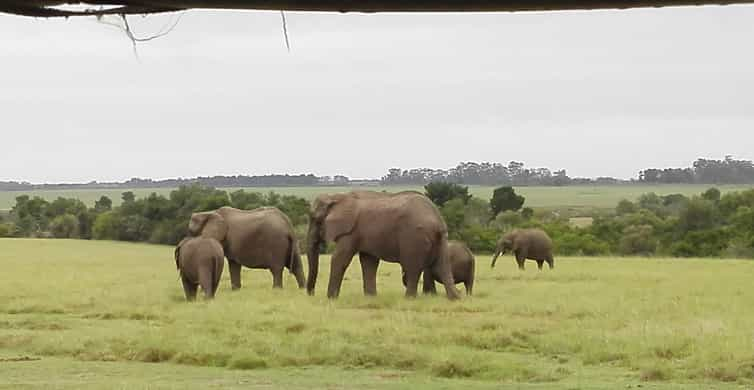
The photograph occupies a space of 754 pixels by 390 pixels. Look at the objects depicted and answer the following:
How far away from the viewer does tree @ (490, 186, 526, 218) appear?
169 ft

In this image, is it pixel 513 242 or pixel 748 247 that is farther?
pixel 748 247

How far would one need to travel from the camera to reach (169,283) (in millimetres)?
23844

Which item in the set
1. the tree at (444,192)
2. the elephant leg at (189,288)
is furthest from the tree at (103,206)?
the elephant leg at (189,288)

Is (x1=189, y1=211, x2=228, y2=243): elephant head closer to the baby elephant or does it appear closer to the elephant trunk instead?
the elephant trunk

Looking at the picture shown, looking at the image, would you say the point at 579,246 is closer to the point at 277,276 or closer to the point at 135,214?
the point at 135,214

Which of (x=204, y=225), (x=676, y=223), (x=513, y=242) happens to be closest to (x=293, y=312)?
(x=204, y=225)

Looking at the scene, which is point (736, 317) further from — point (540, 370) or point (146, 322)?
point (146, 322)

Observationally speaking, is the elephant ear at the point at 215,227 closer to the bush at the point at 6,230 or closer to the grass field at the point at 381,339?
the grass field at the point at 381,339

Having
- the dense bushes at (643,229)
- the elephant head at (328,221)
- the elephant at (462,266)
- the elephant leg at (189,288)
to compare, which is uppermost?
the elephant head at (328,221)

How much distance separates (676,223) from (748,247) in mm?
5351

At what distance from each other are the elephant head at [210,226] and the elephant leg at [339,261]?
3830mm

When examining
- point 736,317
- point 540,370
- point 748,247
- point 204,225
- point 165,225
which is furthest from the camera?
point 165,225

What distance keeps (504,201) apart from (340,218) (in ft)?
111

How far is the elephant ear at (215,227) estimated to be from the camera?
2195 cm
